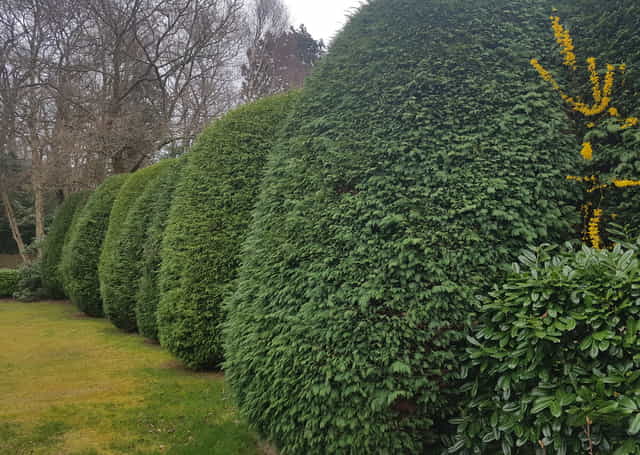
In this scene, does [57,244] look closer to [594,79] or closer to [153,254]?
[153,254]

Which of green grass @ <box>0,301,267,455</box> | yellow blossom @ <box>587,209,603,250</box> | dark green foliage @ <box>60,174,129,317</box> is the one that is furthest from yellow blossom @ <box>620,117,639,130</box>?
dark green foliage @ <box>60,174,129,317</box>

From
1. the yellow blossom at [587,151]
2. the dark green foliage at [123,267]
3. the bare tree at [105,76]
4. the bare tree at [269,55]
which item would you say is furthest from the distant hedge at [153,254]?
the bare tree at [269,55]

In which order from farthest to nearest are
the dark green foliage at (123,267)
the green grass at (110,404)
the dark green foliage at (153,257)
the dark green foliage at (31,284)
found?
the dark green foliage at (31,284)
the dark green foliage at (123,267)
the dark green foliage at (153,257)
the green grass at (110,404)

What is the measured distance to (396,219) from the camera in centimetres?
283

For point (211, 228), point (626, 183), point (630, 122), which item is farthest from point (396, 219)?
point (211, 228)

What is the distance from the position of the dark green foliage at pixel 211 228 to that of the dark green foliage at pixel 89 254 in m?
5.96

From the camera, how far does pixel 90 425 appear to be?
14.3ft

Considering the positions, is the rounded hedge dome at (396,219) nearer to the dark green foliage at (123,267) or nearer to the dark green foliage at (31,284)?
the dark green foliage at (123,267)

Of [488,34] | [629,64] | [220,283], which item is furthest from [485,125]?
[220,283]

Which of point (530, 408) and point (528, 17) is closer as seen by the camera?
point (530, 408)

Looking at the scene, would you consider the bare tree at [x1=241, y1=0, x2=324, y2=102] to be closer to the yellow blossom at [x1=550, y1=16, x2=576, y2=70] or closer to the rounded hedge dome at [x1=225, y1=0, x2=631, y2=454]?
the rounded hedge dome at [x1=225, y1=0, x2=631, y2=454]

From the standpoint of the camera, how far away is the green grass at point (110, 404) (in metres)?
3.92

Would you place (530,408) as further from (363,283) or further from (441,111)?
(441,111)

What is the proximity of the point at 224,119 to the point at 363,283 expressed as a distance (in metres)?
4.20
